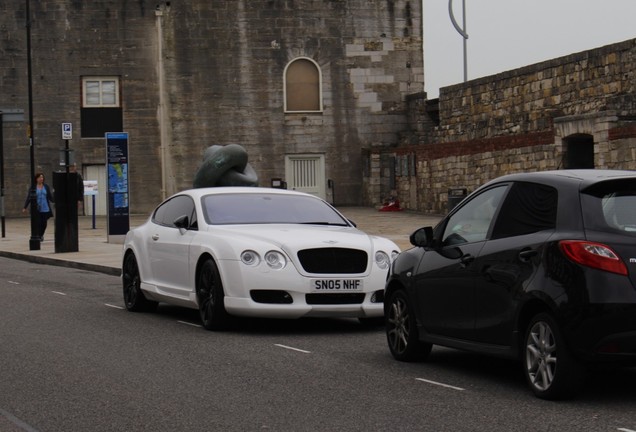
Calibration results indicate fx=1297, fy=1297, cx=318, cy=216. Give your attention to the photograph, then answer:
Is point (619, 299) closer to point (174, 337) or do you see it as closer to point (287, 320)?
point (174, 337)

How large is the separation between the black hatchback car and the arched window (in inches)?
1435

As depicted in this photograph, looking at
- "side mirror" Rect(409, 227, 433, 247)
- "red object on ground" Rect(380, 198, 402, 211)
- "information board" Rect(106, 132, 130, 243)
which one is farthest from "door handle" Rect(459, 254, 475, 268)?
"red object on ground" Rect(380, 198, 402, 211)

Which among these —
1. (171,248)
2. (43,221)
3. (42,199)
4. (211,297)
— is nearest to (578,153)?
(43,221)

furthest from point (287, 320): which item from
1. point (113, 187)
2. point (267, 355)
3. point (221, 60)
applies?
point (221, 60)

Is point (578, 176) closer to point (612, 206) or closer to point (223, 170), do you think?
point (612, 206)

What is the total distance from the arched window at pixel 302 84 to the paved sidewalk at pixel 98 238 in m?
4.20

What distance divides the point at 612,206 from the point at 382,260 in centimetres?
471

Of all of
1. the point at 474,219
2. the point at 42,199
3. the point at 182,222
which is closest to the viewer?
the point at 474,219

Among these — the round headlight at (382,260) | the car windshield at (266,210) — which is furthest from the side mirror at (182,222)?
the round headlight at (382,260)

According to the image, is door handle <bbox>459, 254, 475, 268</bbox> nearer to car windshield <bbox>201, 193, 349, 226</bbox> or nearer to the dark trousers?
car windshield <bbox>201, 193, 349, 226</bbox>

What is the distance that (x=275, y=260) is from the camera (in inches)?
494

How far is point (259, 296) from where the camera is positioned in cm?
1252

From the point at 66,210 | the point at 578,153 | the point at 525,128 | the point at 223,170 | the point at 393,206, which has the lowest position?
the point at 393,206

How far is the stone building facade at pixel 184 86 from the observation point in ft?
149
